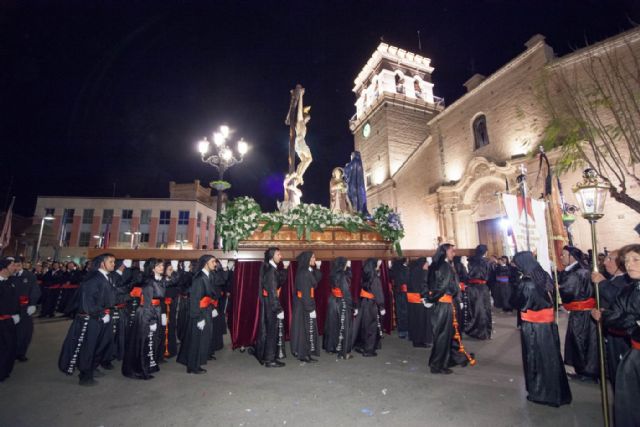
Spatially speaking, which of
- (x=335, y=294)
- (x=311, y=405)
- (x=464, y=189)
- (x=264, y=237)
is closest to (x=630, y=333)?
(x=311, y=405)

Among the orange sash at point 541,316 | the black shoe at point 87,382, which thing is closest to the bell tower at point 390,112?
the orange sash at point 541,316

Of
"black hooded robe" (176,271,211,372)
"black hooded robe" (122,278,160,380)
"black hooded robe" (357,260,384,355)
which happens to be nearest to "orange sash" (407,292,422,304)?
"black hooded robe" (357,260,384,355)

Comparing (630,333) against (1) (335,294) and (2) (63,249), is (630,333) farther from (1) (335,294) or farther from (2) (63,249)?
(2) (63,249)

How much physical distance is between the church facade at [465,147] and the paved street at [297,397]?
936 centimetres

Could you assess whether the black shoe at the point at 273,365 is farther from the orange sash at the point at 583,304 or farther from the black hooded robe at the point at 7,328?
the orange sash at the point at 583,304

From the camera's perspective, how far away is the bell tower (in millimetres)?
25594

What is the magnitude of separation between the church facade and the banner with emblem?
8.18 meters

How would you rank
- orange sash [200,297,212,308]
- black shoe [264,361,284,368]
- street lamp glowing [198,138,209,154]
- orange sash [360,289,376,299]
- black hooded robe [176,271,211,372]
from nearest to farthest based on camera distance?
black hooded robe [176,271,211,372] → orange sash [200,297,212,308] → black shoe [264,361,284,368] → orange sash [360,289,376,299] → street lamp glowing [198,138,209,154]

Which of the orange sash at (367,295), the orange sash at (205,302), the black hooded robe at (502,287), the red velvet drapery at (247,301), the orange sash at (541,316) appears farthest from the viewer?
the black hooded robe at (502,287)

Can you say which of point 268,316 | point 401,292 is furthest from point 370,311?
point 401,292

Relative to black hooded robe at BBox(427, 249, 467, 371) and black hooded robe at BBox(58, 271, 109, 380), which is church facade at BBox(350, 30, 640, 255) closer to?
black hooded robe at BBox(427, 249, 467, 371)

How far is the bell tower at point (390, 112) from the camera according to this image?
84.0 feet

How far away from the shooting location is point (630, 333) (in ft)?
10.0

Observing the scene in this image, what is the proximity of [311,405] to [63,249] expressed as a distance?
152 ft
